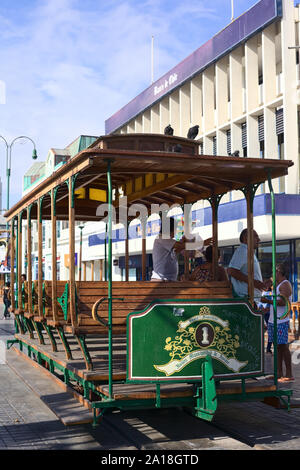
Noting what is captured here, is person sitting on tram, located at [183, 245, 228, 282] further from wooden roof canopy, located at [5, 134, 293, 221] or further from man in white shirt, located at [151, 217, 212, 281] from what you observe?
wooden roof canopy, located at [5, 134, 293, 221]

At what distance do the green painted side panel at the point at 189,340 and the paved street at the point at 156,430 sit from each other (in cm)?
69

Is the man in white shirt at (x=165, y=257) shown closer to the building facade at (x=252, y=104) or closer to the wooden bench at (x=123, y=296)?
the wooden bench at (x=123, y=296)

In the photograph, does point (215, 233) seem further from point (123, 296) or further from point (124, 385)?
point (124, 385)

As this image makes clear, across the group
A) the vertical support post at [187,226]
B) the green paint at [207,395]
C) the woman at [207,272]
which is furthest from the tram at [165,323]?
the vertical support post at [187,226]

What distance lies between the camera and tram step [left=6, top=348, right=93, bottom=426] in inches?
233

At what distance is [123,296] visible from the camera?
673 centimetres

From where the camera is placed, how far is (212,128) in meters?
28.1

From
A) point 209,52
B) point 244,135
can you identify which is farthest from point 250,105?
point 209,52

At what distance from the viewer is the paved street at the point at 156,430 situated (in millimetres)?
6164

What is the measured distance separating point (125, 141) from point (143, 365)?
2.40m

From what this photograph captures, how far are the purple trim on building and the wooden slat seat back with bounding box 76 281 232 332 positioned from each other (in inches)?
718

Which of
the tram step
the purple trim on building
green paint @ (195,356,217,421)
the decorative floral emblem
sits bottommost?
the tram step

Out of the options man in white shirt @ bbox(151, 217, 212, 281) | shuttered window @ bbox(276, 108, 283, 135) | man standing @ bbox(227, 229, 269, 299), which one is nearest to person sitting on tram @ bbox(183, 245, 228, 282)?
man in white shirt @ bbox(151, 217, 212, 281)

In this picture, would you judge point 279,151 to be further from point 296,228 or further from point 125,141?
point 125,141
